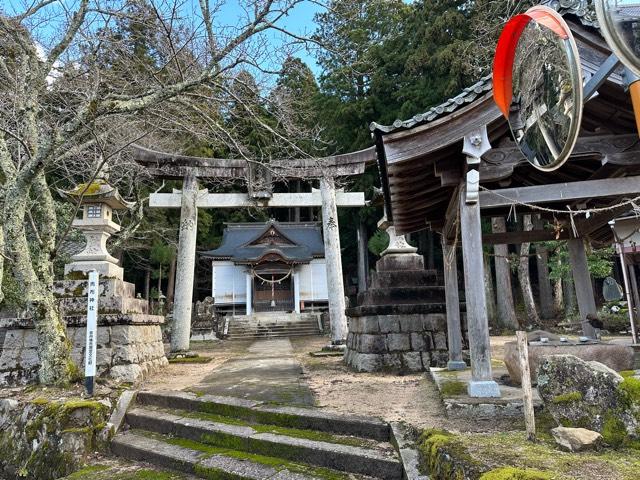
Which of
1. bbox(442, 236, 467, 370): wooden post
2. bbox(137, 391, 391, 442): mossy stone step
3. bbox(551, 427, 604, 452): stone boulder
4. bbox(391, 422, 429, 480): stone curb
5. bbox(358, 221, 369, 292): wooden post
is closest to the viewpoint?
bbox(551, 427, 604, 452): stone boulder

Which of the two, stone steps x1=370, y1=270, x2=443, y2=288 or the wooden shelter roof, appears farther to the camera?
stone steps x1=370, y1=270, x2=443, y2=288

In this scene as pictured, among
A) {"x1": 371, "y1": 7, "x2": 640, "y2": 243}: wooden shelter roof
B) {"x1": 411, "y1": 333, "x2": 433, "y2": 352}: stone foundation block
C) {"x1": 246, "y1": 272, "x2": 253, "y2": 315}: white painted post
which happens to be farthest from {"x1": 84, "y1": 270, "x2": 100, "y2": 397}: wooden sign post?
{"x1": 246, "y1": 272, "x2": 253, "y2": 315}: white painted post

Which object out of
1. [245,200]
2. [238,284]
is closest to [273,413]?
[245,200]

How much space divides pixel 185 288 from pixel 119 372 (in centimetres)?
460

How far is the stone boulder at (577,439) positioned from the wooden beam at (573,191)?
2.17 meters

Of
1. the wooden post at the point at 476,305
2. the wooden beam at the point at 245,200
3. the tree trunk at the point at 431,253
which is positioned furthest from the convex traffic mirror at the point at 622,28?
the tree trunk at the point at 431,253

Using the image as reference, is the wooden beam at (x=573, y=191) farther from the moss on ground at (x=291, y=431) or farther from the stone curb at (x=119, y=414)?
the stone curb at (x=119, y=414)

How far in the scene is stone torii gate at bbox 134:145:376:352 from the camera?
10633mm

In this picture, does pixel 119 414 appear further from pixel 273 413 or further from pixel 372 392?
pixel 372 392

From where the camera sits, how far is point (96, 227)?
282 inches

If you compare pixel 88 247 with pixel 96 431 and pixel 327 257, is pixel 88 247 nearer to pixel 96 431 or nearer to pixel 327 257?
pixel 96 431

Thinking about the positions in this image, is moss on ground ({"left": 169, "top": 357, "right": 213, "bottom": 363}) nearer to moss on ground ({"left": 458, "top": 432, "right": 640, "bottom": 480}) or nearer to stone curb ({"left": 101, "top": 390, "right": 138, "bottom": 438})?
stone curb ({"left": 101, "top": 390, "right": 138, "bottom": 438})

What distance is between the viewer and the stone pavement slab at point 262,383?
17.5 feet

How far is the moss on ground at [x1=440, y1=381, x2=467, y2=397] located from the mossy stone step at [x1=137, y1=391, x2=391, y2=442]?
2.89ft
